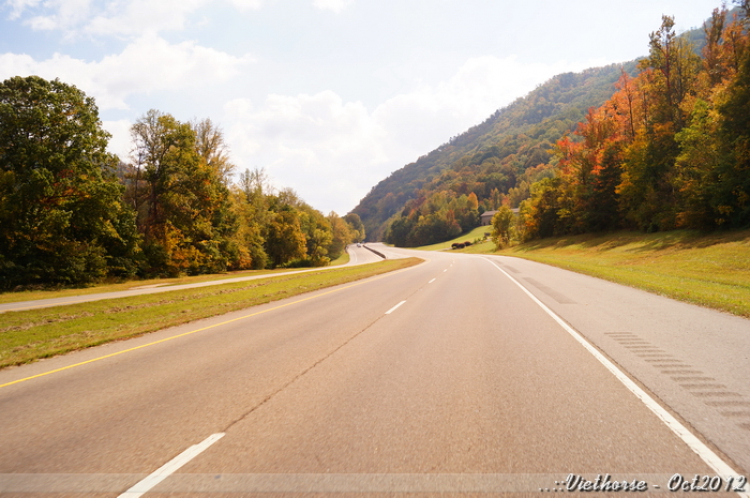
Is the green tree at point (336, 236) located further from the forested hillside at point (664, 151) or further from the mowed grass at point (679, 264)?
the mowed grass at point (679, 264)

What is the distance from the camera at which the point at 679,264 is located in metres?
27.5

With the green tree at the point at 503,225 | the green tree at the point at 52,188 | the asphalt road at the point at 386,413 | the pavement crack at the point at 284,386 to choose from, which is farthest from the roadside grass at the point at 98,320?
the green tree at the point at 503,225

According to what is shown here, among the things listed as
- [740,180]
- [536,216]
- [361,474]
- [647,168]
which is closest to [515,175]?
[536,216]

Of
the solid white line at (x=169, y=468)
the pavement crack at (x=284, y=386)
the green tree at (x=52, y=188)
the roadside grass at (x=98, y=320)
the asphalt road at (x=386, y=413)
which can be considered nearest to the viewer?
the solid white line at (x=169, y=468)

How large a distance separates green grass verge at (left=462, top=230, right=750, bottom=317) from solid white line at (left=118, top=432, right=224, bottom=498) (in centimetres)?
1207

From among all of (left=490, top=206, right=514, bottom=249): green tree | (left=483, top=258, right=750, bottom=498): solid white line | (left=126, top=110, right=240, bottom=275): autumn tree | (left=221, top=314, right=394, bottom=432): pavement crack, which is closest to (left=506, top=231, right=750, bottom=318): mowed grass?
(left=483, top=258, right=750, bottom=498): solid white line

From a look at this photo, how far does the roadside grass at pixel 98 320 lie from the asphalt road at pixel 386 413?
1.06m

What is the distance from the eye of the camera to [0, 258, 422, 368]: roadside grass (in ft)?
26.9

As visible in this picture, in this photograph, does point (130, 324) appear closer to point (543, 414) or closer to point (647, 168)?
point (543, 414)

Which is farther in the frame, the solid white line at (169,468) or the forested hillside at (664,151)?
the forested hillside at (664,151)

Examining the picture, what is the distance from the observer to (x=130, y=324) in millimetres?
10930

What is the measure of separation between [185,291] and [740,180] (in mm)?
42482

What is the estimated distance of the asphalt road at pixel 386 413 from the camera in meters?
2.94

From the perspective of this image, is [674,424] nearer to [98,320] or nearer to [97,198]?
[98,320]
